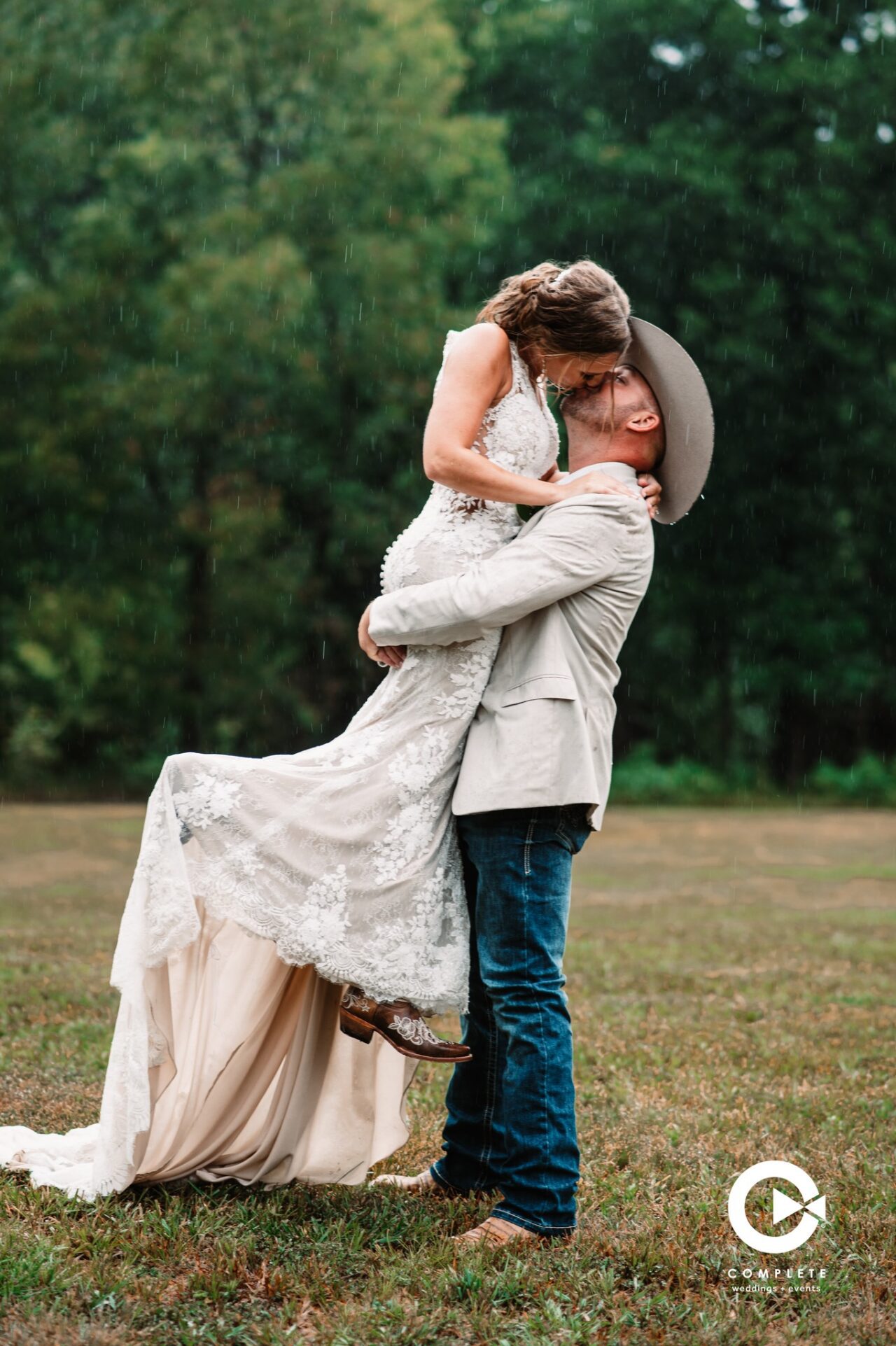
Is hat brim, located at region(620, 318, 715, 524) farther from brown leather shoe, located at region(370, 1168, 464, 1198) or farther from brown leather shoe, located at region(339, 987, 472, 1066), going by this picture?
brown leather shoe, located at region(370, 1168, 464, 1198)

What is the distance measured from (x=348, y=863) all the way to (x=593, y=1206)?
50.0 inches

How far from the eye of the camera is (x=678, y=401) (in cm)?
377

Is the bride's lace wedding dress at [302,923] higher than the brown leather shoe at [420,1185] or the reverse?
higher

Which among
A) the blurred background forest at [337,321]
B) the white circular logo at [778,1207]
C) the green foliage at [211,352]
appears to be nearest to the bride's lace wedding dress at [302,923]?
the white circular logo at [778,1207]

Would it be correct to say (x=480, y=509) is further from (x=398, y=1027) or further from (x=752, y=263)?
(x=752, y=263)

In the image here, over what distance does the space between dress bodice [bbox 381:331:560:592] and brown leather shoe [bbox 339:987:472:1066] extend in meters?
1.07

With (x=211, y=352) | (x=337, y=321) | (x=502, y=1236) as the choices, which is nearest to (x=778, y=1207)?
(x=502, y=1236)

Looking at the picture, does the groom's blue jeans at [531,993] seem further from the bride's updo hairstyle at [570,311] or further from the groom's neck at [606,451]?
the bride's updo hairstyle at [570,311]

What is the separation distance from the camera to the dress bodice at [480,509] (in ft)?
12.4

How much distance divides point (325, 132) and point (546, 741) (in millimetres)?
23044

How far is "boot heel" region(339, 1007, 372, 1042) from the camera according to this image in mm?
3633

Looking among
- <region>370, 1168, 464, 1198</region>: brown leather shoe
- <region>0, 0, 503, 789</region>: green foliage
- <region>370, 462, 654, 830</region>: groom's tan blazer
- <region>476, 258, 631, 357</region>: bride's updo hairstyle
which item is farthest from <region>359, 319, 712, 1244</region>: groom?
<region>0, 0, 503, 789</region>: green foliage

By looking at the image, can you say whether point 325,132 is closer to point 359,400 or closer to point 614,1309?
point 359,400

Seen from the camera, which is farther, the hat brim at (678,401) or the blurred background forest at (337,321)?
the blurred background forest at (337,321)
